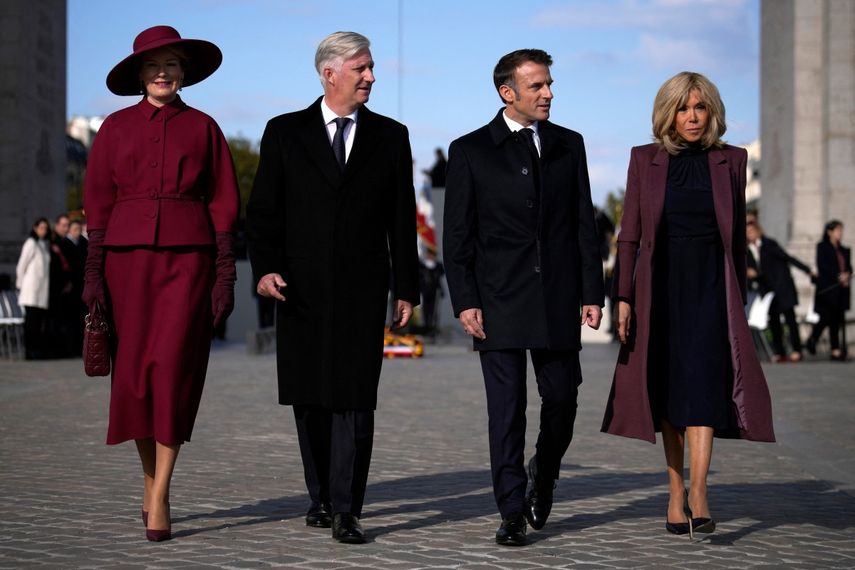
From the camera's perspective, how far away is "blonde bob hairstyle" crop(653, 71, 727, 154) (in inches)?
267

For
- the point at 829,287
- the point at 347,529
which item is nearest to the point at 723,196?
the point at 347,529

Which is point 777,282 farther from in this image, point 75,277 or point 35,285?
point 35,285

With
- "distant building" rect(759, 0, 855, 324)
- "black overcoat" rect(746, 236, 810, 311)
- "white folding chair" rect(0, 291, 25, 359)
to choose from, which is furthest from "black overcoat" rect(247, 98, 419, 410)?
"distant building" rect(759, 0, 855, 324)

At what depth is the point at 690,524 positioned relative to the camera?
21.8 ft

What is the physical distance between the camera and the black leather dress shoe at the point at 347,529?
661 cm

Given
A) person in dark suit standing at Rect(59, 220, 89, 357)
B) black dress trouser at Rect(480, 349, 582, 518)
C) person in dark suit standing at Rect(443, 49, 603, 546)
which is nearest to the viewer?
black dress trouser at Rect(480, 349, 582, 518)

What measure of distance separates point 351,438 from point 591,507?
1542mm

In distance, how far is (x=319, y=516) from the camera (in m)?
7.08

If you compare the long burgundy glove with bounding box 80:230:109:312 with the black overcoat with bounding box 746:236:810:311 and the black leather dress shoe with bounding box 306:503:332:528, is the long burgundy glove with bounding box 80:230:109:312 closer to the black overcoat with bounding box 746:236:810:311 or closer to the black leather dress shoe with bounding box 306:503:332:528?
the black leather dress shoe with bounding box 306:503:332:528

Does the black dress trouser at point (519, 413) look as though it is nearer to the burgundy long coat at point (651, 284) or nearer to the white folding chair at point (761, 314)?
the burgundy long coat at point (651, 284)

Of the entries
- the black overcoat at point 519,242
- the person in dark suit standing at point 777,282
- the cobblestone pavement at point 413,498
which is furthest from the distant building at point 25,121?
the black overcoat at point 519,242

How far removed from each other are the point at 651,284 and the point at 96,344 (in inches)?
91.3

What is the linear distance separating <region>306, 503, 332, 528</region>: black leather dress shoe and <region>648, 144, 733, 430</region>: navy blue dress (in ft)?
4.88

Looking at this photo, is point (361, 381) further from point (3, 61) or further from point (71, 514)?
point (3, 61)
